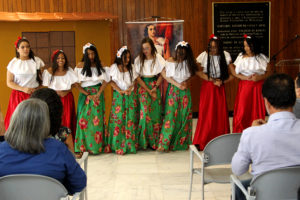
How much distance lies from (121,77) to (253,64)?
1865 mm

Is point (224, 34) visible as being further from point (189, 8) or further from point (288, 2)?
point (288, 2)

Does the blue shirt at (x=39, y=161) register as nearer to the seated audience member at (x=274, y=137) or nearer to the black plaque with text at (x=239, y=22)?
the seated audience member at (x=274, y=137)

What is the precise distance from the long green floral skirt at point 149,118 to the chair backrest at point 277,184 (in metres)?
3.42

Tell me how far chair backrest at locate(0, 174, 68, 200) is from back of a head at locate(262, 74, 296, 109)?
4.27ft

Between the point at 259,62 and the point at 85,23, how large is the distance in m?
3.60

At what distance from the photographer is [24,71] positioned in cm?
501

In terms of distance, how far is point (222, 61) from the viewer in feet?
17.1

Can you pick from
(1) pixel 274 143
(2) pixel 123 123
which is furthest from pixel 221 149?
(2) pixel 123 123

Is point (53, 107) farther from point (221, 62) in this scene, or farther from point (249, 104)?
point (249, 104)

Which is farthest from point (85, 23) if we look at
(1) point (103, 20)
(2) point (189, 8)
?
(2) point (189, 8)

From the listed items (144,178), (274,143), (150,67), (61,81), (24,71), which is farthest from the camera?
(150,67)

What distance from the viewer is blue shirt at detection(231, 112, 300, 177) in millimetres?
2057

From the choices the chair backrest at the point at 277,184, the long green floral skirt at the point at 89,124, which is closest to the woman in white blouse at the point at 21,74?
the long green floral skirt at the point at 89,124

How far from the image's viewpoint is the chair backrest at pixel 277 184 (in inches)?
78.8
